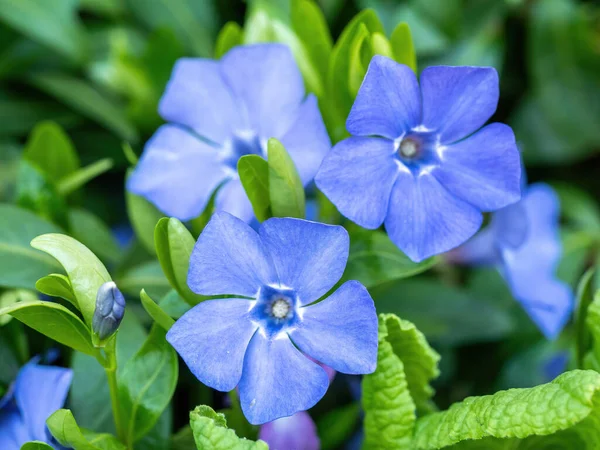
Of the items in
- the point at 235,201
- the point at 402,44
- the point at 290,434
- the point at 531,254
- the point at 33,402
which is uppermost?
the point at 402,44

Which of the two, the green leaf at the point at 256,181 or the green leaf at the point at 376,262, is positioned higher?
the green leaf at the point at 256,181

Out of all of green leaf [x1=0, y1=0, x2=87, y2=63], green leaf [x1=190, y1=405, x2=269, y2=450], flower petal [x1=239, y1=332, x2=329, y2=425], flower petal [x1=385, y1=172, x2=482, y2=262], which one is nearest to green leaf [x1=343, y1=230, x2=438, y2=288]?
flower petal [x1=385, y1=172, x2=482, y2=262]

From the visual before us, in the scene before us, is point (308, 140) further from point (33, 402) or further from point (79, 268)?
point (33, 402)

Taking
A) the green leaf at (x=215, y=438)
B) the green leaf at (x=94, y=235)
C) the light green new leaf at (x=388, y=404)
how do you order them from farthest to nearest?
1. the green leaf at (x=94, y=235)
2. the light green new leaf at (x=388, y=404)
3. the green leaf at (x=215, y=438)

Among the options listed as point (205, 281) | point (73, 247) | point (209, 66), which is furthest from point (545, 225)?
point (73, 247)

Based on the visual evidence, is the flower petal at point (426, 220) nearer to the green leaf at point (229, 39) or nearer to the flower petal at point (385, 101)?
the flower petal at point (385, 101)

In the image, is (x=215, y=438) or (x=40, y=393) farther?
(x=40, y=393)

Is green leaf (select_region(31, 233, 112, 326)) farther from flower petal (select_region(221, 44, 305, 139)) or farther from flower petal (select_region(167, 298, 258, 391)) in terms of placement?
flower petal (select_region(221, 44, 305, 139))

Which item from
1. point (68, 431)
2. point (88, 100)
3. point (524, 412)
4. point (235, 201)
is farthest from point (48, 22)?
point (524, 412)

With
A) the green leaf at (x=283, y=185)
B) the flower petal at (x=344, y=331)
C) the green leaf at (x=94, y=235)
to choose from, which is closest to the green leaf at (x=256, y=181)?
the green leaf at (x=283, y=185)
